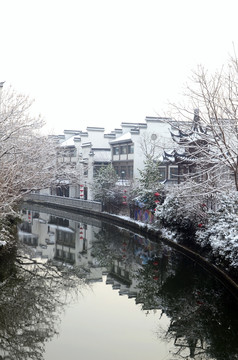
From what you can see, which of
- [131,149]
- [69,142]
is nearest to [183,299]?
[131,149]

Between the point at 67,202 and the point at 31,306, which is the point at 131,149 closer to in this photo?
the point at 67,202

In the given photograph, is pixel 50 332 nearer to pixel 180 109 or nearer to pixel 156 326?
pixel 156 326

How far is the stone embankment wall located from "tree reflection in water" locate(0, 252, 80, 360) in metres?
5.59

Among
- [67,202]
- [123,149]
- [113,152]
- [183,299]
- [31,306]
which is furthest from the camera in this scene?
[113,152]

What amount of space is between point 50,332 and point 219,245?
600 centimetres

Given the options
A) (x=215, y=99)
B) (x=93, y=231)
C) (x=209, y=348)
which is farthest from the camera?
(x=93, y=231)

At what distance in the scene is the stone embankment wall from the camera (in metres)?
14.8

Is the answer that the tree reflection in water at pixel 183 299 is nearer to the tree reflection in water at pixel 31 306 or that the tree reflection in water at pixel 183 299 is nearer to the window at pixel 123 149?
the tree reflection in water at pixel 31 306

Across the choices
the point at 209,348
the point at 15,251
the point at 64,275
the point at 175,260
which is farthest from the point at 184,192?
the point at 15,251

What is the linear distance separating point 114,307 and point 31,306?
2.74 meters

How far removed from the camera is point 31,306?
12.8m

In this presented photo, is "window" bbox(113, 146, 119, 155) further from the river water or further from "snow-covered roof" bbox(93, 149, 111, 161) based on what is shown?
the river water

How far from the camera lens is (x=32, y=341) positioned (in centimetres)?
1016

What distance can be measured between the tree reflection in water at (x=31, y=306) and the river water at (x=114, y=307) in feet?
0.09
